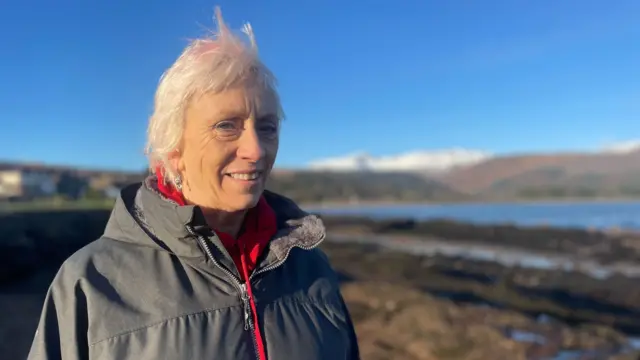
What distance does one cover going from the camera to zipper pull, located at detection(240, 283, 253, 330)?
194cm

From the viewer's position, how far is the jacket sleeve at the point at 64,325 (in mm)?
1769

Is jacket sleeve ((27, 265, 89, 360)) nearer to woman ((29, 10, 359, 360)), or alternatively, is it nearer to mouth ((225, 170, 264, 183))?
woman ((29, 10, 359, 360))

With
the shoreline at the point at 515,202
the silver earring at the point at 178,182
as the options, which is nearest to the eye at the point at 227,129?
the silver earring at the point at 178,182

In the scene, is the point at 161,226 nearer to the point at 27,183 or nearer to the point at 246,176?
the point at 246,176

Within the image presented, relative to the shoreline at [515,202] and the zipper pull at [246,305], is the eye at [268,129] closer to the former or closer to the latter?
the zipper pull at [246,305]

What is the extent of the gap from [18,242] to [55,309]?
68.5ft

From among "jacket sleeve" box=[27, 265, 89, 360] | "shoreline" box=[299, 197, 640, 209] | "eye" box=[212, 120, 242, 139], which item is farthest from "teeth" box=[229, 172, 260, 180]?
"shoreline" box=[299, 197, 640, 209]

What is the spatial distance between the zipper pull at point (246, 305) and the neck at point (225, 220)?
236mm

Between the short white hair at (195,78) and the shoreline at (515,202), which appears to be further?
the shoreline at (515,202)

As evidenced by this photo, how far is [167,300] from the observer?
6.08 feet

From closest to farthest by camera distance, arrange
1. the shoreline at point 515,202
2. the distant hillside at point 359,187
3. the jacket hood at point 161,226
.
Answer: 1. the jacket hood at point 161,226
2. the distant hillside at point 359,187
3. the shoreline at point 515,202

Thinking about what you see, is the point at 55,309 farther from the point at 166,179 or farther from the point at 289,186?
the point at 289,186

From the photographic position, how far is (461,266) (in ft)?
79.9

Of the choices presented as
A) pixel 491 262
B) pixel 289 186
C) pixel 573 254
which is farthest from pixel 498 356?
pixel 289 186
